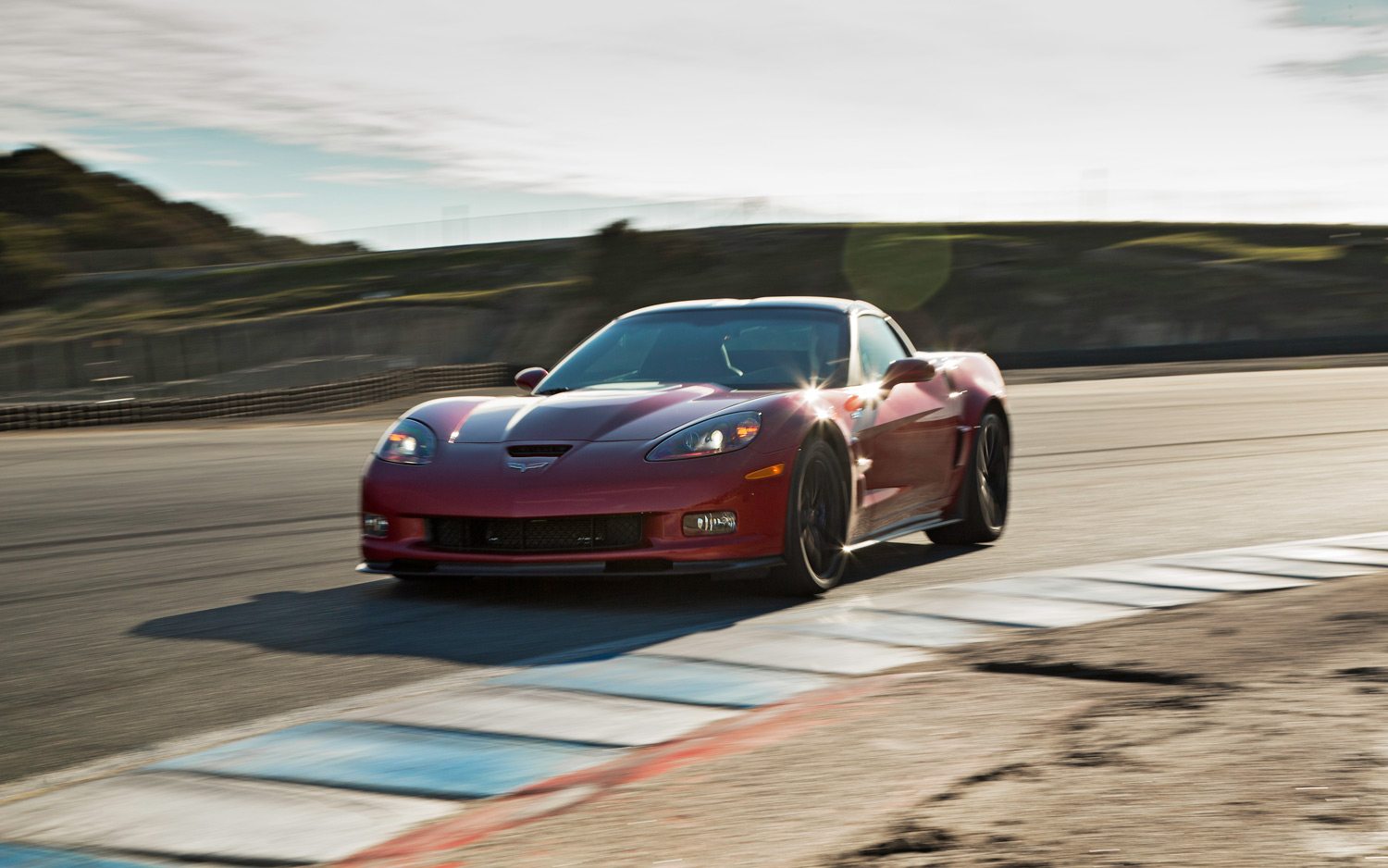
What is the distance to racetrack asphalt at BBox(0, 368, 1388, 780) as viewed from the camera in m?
5.28

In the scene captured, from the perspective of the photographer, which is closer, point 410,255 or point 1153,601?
point 1153,601

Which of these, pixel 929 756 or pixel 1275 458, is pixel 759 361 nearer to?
pixel 929 756

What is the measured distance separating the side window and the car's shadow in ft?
3.31

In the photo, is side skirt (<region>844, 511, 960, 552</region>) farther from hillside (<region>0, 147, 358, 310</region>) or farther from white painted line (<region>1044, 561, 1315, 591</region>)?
hillside (<region>0, 147, 358, 310</region>)

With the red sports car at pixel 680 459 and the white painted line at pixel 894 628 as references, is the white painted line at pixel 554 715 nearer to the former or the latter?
the white painted line at pixel 894 628

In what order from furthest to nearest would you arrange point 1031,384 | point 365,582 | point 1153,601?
1. point 1031,384
2. point 365,582
3. point 1153,601

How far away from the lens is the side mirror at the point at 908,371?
7.75 m

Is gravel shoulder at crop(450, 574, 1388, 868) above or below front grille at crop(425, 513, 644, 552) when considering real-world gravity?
below

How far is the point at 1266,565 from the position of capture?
7578 mm

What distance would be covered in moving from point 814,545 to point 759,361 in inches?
43.6

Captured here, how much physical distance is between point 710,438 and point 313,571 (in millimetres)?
2375

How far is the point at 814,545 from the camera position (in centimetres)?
705

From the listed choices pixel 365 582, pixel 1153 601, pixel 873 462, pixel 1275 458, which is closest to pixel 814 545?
pixel 873 462

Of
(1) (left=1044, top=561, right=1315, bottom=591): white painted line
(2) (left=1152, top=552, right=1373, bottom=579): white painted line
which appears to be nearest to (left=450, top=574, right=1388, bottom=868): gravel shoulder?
(1) (left=1044, top=561, right=1315, bottom=591): white painted line
